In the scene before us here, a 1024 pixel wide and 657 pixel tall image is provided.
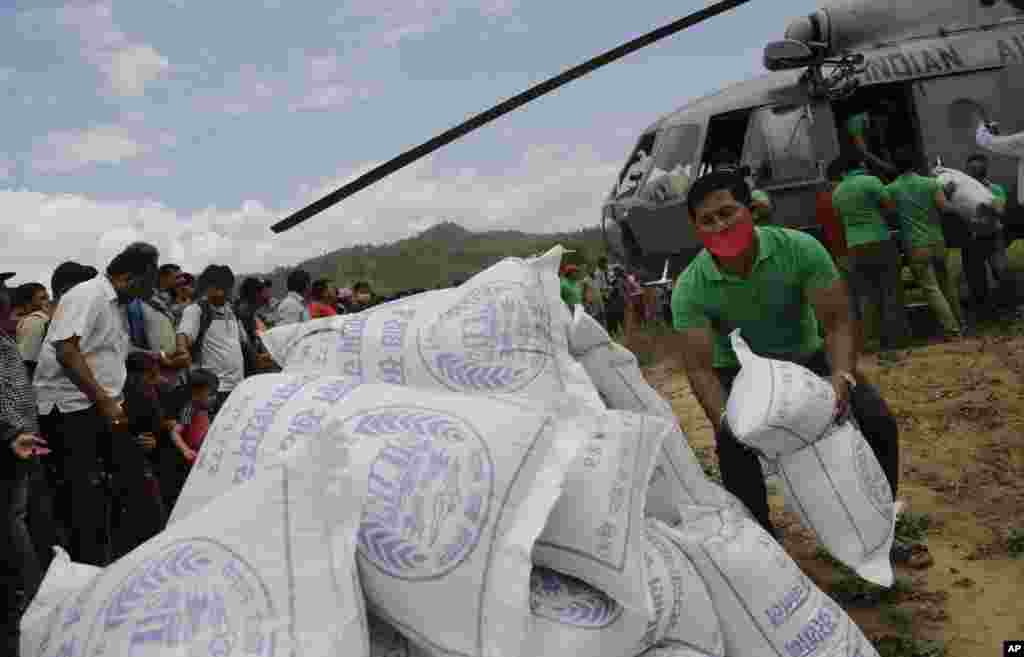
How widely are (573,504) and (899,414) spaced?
386cm

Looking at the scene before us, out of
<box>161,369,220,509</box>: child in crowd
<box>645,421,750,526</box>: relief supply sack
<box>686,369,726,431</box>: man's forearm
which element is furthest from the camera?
<box>161,369,220,509</box>: child in crowd

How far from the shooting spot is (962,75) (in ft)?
25.0

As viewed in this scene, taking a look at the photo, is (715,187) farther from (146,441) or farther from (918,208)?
(918,208)

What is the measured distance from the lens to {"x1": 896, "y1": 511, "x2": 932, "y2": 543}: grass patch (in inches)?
130

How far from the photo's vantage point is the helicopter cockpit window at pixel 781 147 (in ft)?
25.0

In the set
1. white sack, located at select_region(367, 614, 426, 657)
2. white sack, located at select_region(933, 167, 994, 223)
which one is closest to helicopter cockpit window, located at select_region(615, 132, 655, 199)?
white sack, located at select_region(933, 167, 994, 223)

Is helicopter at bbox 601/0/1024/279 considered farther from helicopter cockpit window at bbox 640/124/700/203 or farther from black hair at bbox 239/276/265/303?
black hair at bbox 239/276/265/303

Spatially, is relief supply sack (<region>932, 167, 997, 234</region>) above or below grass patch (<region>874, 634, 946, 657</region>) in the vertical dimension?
above

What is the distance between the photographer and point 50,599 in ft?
5.03

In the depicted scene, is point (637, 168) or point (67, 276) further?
point (637, 168)

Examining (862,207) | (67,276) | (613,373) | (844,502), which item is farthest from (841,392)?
(862,207)

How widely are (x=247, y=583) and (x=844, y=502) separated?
1.67m

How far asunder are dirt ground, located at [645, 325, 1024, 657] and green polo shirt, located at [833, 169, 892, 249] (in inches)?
35.4

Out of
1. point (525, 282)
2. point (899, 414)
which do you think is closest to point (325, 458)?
point (525, 282)
